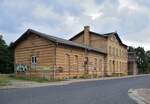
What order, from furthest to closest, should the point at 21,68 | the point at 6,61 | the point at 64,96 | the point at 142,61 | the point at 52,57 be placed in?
the point at 142,61 < the point at 6,61 < the point at 21,68 < the point at 52,57 < the point at 64,96

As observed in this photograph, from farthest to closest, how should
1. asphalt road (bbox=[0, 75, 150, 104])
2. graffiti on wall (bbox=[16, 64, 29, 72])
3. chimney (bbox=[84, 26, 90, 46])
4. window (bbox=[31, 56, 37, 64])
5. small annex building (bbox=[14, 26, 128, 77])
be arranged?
chimney (bbox=[84, 26, 90, 46]) < window (bbox=[31, 56, 37, 64]) < graffiti on wall (bbox=[16, 64, 29, 72]) < small annex building (bbox=[14, 26, 128, 77]) < asphalt road (bbox=[0, 75, 150, 104])

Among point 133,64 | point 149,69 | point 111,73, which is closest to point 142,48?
point 149,69

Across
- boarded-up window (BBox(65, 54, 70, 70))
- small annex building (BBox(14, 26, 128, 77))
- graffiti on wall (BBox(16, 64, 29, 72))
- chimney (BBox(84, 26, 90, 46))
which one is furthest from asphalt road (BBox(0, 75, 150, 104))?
chimney (BBox(84, 26, 90, 46))

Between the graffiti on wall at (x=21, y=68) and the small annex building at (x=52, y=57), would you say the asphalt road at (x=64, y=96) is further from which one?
the graffiti on wall at (x=21, y=68)

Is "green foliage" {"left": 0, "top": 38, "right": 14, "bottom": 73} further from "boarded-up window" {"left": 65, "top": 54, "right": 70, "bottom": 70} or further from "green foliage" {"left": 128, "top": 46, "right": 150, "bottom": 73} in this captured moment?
"green foliage" {"left": 128, "top": 46, "right": 150, "bottom": 73}

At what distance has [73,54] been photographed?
39750 millimetres

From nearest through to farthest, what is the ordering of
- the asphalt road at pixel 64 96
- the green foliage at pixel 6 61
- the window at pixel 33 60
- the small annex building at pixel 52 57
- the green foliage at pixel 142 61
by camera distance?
the asphalt road at pixel 64 96, the small annex building at pixel 52 57, the window at pixel 33 60, the green foliage at pixel 6 61, the green foliage at pixel 142 61

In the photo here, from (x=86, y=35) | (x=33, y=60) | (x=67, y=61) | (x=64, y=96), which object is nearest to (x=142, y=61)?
(x=86, y=35)

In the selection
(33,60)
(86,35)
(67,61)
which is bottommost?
(67,61)

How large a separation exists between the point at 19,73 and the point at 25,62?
1858 millimetres

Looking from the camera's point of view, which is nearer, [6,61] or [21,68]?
[21,68]

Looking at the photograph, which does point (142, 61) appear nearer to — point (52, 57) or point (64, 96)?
point (52, 57)

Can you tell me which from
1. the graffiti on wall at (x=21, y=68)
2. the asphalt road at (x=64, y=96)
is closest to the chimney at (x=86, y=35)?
the graffiti on wall at (x=21, y=68)

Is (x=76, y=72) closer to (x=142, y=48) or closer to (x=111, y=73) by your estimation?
(x=111, y=73)
